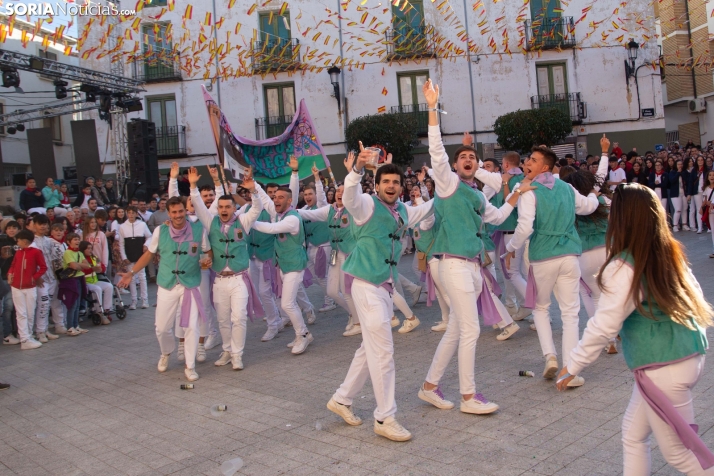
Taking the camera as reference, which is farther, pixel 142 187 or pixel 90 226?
pixel 142 187

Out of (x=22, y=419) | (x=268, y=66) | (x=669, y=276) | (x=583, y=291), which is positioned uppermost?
(x=268, y=66)

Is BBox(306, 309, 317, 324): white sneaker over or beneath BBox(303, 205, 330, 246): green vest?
beneath

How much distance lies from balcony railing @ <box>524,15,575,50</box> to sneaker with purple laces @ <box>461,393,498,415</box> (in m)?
22.6

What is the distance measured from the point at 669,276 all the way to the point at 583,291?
3.75m

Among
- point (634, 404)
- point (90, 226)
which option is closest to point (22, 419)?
point (634, 404)

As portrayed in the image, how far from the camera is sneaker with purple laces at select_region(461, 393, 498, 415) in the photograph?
203 inches

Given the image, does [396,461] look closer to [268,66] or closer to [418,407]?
[418,407]

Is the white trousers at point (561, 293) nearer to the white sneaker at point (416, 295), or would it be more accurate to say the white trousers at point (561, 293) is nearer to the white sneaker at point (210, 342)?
the white sneaker at point (416, 295)

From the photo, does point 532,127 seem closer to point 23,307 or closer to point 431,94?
point 23,307

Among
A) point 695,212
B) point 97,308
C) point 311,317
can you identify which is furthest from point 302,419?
point 695,212

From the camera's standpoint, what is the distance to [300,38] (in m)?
26.3

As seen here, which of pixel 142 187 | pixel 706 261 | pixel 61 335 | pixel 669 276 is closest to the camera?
pixel 669 276

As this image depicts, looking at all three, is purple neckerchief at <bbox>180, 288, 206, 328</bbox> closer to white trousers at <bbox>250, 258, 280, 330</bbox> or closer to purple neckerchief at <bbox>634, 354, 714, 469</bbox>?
white trousers at <bbox>250, 258, 280, 330</bbox>

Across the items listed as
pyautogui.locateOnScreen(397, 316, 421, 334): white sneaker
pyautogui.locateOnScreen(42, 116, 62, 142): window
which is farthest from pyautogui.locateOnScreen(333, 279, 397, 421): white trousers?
pyautogui.locateOnScreen(42, 116, 62, 142): window
